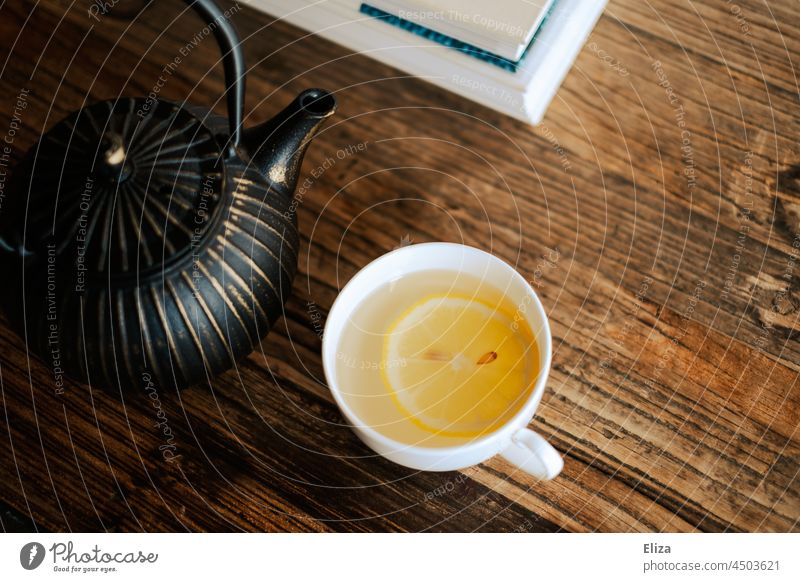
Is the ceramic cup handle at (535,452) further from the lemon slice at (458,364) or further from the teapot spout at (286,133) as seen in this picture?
the teapot spout at (286,133)

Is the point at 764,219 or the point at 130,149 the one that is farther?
the point at 764,219

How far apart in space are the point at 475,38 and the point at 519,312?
8.8 inches

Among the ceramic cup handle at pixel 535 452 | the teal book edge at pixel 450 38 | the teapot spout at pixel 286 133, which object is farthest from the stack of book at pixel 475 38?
the ceramic cup handle at pixel 535 452

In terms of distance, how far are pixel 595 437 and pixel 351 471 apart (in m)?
0.16

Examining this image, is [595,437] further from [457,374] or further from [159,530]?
[159,530]

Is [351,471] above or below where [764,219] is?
below

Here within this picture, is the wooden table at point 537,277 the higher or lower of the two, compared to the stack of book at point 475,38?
lower

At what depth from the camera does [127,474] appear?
0.47m

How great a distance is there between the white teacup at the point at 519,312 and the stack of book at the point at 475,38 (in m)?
0.18

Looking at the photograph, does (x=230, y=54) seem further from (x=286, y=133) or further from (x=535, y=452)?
(x=535, y=452)

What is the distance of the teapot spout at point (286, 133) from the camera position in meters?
0.44

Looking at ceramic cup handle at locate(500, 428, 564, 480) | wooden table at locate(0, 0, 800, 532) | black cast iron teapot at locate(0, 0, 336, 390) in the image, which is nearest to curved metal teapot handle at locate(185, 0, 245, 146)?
black cast iron teapot at locate(0, 0, 336, 390)
